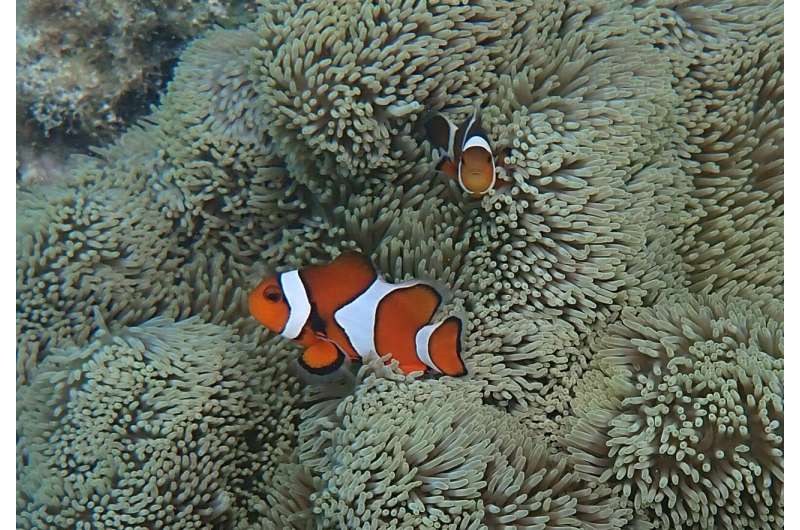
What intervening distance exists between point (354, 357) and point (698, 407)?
499 mm

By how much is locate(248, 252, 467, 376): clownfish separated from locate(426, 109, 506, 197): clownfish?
0.58ft

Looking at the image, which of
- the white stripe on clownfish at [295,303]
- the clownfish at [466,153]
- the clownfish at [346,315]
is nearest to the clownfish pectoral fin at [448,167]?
the clownfish at [466,153]

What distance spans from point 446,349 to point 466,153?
0.97ft

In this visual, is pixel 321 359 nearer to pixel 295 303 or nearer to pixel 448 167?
pixel 295 303

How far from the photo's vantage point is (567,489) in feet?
3.03

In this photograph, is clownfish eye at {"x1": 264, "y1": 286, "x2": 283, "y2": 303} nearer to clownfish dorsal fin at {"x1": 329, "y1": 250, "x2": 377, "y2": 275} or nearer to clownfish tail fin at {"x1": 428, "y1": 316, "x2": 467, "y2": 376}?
clownfish dorsal fin at {"x1": 329, "y1": 250, "x2": 377, "y2": 275}

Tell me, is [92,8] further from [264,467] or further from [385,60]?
[264,467]

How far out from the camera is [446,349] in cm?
96

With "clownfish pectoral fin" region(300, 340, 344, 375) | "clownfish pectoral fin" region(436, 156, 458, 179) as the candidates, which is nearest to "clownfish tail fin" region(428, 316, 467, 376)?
"clownfish pectoral fin" region(300, 340, 344, 375)

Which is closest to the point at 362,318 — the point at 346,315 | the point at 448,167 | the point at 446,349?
the point at 346,315

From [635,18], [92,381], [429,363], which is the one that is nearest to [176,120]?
[92,381]

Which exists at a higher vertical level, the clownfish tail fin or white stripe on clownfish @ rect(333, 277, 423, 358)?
the clownfish tail fin

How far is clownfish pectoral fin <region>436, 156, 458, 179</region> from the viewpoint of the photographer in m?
1.04

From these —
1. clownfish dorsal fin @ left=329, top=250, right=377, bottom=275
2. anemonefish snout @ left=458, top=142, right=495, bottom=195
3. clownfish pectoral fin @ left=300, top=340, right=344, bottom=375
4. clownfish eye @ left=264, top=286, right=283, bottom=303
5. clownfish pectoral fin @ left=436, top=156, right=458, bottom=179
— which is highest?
anemonefish snout @ left=458, top=142, right=495, bottom=195
